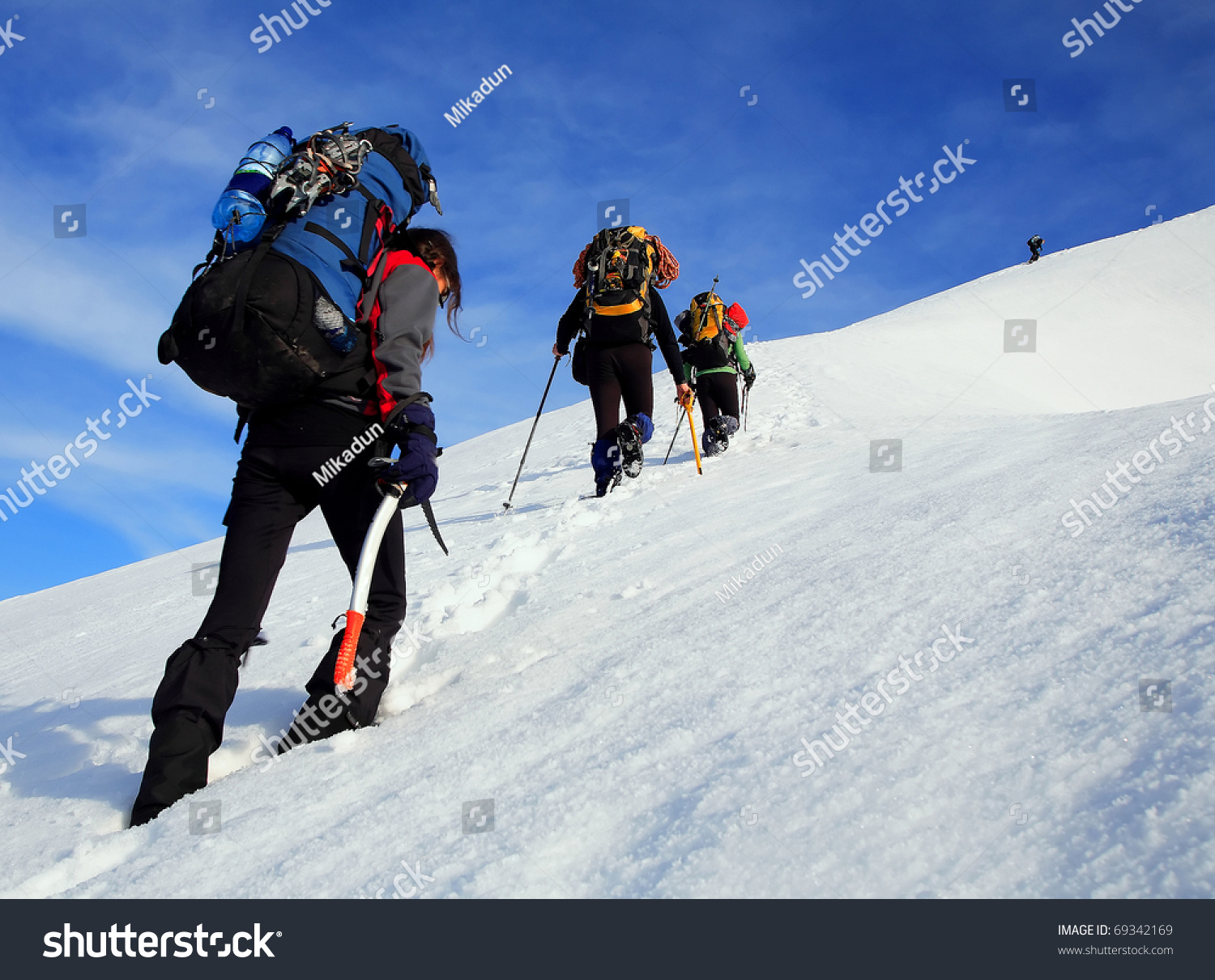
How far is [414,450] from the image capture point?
224cm

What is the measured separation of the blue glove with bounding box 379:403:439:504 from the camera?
2.21 m

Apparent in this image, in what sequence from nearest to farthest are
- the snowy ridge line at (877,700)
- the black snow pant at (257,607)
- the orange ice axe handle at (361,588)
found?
the snowy ridge line at (877,700), the black snow pant at (257,607), the orange ice axe handle at (361,588)

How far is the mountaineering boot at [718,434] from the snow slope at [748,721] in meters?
3.57

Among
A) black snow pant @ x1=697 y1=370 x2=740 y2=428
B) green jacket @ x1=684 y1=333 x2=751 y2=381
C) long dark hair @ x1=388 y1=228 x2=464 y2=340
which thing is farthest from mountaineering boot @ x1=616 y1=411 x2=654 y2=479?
long dark hair @ x1=388 y1=228 x2=464 y2=340

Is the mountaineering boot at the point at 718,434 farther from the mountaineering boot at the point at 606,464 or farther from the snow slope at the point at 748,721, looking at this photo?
the snow slope at the point at 748,721

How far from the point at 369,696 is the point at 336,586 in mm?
2715

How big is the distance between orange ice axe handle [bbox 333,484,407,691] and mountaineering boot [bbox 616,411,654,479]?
380 cm

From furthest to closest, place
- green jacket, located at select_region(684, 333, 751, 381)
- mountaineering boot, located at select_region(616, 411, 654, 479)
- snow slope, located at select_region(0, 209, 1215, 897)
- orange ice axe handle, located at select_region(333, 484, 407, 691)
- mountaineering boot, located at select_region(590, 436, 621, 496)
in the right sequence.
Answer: green jacket, located at select_region(684, 333, 751, 381)
mountaineering boot, located at select_region(590, 436, 621, 496)
mountaineering boot, located at select_region(616, 411, 654, 479)
orange ice axe handle, located at select_region(333, 484, 407, 691)
snow slope, located at select_region(0, 209, 1215, 897)

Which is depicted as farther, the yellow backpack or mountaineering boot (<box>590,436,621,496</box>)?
mountaineering boot (<box>590,436,621,496</box>)

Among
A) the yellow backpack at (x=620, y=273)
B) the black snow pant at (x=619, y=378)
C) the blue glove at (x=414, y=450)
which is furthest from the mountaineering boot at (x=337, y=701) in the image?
the yellow backpack at (x=620, y=273)

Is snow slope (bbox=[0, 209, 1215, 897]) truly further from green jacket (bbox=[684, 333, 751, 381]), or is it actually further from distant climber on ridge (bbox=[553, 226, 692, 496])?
green jacket (bbox=[684, 333, 751, 381])

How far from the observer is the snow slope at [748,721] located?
130 cm

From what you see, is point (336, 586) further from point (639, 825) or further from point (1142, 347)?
point (1142, 347)
